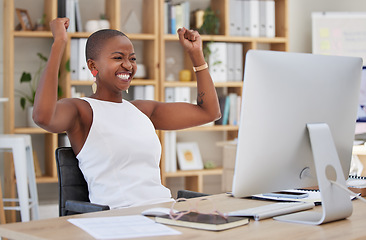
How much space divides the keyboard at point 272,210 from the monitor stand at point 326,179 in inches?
1.0

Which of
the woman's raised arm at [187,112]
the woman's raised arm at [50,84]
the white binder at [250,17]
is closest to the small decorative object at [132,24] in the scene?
the white binder at [250,17]

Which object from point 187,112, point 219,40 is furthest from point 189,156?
point 187,112

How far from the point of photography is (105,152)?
205cm

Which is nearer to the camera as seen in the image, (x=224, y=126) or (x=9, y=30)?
(x=9, y=30)

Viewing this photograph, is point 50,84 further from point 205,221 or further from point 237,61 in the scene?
point 237,61

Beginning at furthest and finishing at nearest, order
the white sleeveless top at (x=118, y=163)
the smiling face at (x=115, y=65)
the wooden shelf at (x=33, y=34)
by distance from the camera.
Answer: the wooden shelf at (x=33, y=34), the smiling face at (x=115, y=65), the white sleeveless top at (x=118, y=163)

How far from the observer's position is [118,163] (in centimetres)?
205

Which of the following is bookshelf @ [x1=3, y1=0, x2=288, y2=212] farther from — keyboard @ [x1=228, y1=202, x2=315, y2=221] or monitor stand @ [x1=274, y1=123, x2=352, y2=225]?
monitor stand @ [x1=274, y1=123, x2=352, y2=225]

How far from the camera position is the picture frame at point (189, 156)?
4.75 m

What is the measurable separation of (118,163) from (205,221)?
725 mm

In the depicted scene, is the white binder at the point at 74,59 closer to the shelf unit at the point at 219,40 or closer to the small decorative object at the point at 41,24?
the small decorative object at the point at 41,24

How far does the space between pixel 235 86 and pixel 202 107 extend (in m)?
2.49

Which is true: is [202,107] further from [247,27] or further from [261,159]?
[247,27]

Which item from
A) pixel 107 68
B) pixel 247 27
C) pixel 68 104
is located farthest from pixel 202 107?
pixel 247 27
